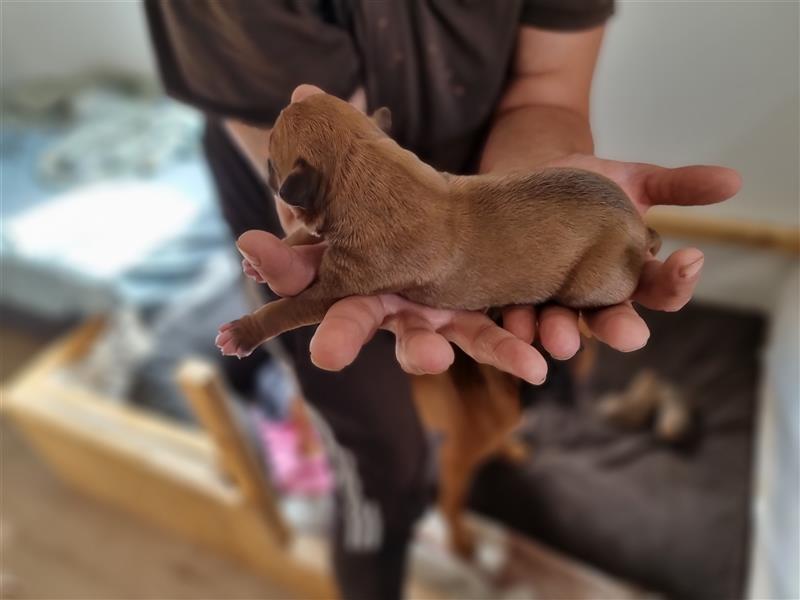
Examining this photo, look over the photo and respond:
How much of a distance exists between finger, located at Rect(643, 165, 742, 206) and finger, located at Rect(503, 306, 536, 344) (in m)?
0.12

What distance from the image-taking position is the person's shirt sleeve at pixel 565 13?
0.60m

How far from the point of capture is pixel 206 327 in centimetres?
151

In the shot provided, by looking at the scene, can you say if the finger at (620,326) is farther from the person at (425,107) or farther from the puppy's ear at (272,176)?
the puppy's ear at (272,176)

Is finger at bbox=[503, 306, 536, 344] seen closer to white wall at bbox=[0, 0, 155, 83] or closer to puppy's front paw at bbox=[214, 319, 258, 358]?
puppy's front paw at bbox=[214, 319, 258, 358]

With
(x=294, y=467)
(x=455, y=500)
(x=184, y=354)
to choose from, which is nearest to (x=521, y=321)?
(x=455, y=500)

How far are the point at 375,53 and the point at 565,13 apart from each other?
20 cm

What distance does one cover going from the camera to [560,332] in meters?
0.46

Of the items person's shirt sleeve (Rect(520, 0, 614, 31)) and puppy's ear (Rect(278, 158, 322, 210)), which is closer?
puppy's ear (Rect(278, 158, 322, 210))

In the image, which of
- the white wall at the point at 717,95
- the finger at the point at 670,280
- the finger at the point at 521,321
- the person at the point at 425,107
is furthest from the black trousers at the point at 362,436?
the white wall at the point at 717,95

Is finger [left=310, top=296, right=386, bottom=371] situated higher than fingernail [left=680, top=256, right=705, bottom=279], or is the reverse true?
fingernail [left=680, top=256, right=705, bottom=279]

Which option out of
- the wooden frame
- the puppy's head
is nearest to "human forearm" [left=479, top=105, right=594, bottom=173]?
the puppy's head

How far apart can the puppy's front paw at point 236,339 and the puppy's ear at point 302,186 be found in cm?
10

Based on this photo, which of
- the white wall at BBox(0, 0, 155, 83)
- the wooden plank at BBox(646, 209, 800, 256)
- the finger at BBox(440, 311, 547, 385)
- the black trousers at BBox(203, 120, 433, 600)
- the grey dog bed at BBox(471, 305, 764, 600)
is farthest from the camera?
the grey dog bed at BBox(471, 305, 764, 600)

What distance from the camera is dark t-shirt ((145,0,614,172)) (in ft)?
1.73
